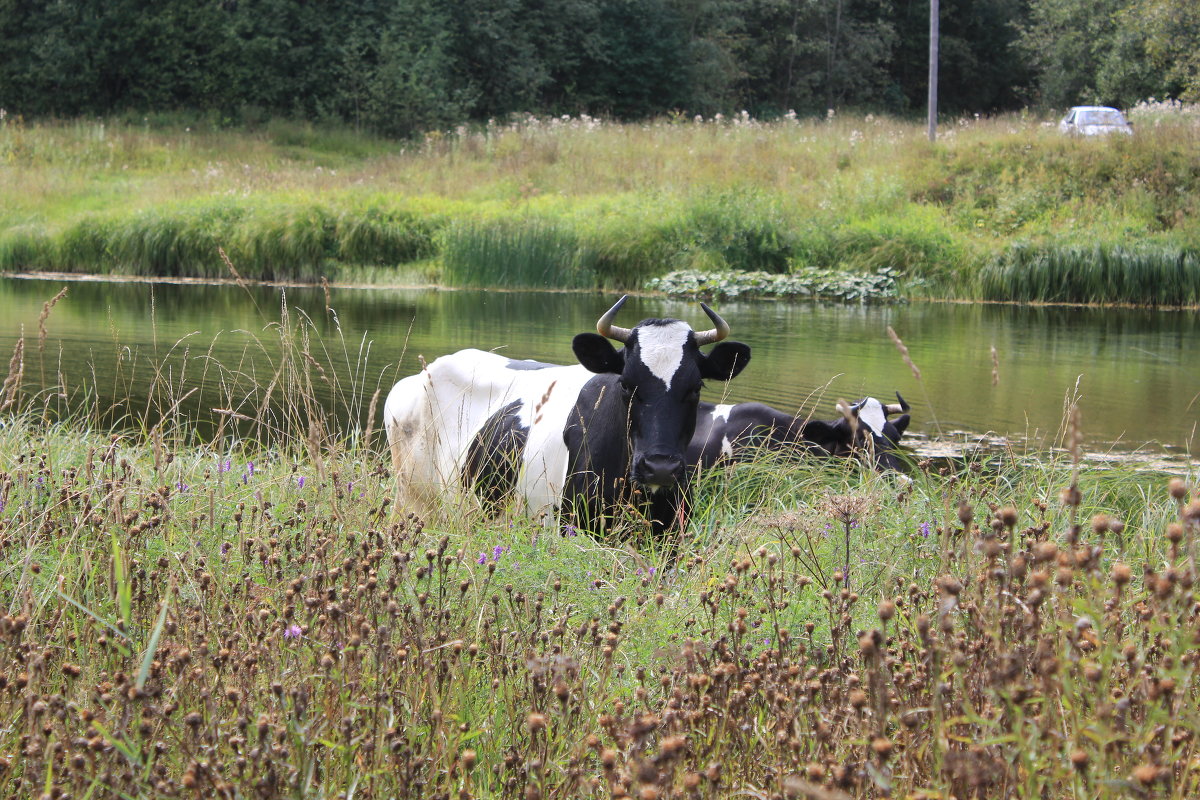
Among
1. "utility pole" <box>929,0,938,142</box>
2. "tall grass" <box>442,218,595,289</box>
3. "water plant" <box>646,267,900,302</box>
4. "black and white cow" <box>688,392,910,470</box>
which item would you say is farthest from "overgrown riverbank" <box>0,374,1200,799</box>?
"utility pole" <box>929,0,938,142</box>

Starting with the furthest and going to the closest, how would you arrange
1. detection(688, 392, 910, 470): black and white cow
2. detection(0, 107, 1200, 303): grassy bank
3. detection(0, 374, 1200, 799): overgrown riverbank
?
detection(0, 107, 1200, 303): grassy bank < detection(688, 392, 910, 470): black and white cow < detection(0, 374, 1200, 799): overgrown riverbank

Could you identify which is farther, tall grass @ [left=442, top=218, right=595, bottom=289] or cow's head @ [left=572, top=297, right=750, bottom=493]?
tall grass @ [left=442, top=218, right=595, bottom=289]

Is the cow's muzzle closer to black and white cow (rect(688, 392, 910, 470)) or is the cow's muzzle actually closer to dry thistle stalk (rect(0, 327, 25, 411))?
black and white cow (rect(688, 392, 910, 470))

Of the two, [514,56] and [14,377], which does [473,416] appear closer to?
[14,377]

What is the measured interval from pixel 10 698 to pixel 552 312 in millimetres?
13013

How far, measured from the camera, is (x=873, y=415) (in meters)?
7.50

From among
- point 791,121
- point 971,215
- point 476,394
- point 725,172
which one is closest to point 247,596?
point 476,394

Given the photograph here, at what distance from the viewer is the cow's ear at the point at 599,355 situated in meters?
5.72

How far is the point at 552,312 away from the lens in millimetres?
15516

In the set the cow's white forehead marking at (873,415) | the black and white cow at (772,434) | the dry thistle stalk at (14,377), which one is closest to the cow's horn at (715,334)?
the black and white cow at (772,434)

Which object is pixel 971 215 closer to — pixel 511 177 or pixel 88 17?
pixel 511 177

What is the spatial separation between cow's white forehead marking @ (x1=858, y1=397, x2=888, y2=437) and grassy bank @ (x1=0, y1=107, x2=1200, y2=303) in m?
11.0

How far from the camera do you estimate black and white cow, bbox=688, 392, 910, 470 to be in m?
6.77

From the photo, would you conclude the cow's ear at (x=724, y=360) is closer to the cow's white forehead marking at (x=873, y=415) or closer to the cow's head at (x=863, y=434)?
the cow's head at (x=863, y=434)
